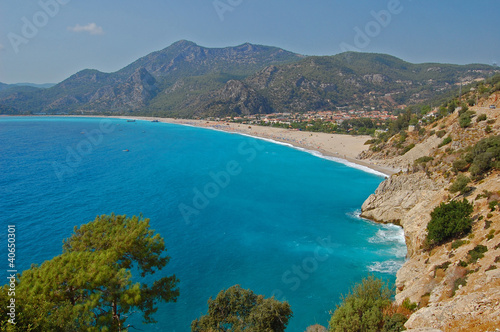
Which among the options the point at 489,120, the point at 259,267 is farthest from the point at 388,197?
the point at 259,267

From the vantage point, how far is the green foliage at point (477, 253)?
13.7m

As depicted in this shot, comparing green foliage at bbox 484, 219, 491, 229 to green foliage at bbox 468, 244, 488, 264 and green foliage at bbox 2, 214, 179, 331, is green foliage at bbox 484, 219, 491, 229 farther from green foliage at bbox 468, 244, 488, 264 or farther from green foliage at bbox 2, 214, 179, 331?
green foliage at bbox 2, 214, 179, 331

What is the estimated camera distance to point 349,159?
63.0 m

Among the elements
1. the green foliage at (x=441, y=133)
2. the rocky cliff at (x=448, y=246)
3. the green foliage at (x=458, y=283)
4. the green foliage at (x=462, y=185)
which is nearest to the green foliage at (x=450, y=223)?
the rocky cliff at (x=448, y=246)

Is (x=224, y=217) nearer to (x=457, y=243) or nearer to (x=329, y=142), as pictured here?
(x=457, y=243)

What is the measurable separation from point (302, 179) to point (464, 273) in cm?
3647

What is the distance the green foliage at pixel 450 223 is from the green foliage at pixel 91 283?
16801 millimetres

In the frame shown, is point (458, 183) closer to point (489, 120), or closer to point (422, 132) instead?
point (489, 120)

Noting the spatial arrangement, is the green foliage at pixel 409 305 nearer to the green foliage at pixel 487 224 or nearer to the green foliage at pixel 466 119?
the green foliage at pixel 487 224

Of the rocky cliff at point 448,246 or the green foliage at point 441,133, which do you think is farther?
the green foliage at point 441,133

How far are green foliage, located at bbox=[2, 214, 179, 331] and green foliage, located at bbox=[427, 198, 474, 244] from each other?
16.8m

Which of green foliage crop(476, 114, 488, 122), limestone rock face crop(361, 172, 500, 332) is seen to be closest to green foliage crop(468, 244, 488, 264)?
limestone rock face crop(361, 172, 500, 332)

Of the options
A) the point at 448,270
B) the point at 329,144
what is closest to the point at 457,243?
the point at 448,270

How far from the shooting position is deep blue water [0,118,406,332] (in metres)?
20.7
